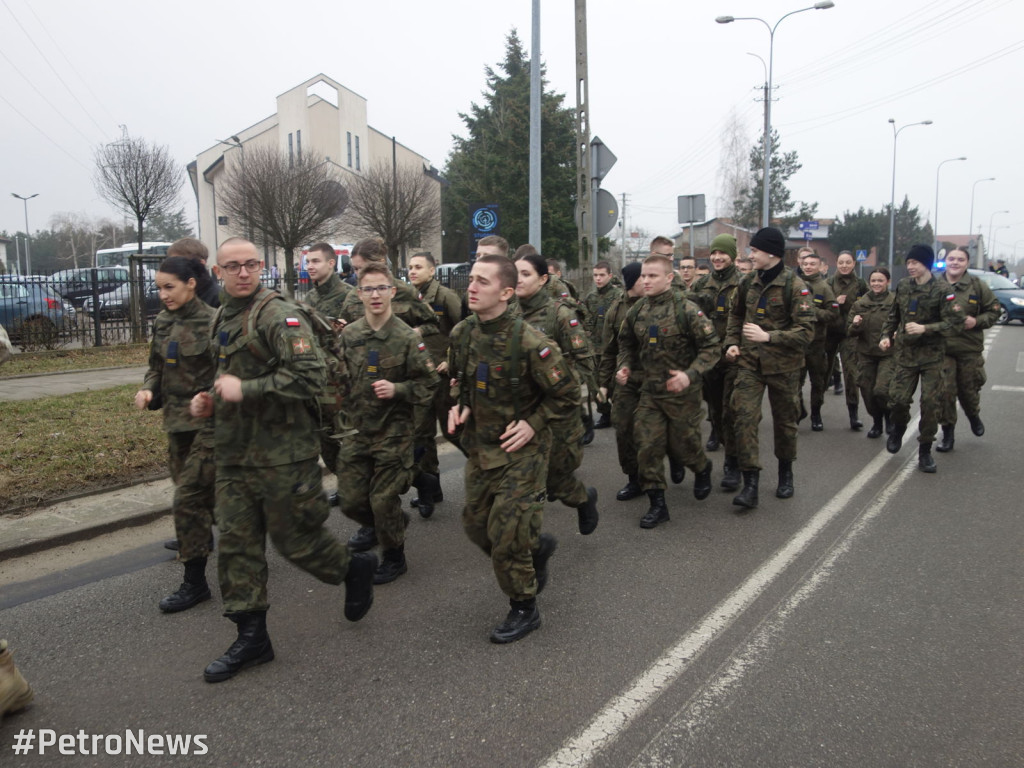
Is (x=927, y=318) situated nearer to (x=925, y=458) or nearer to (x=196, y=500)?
(x=925, y=458)

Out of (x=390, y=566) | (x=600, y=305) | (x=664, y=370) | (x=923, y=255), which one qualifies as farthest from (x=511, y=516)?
(x=600, y=305)

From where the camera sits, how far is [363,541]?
5.14m

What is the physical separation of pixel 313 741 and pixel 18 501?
3892 mm

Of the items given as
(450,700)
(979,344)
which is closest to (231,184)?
(979,344)

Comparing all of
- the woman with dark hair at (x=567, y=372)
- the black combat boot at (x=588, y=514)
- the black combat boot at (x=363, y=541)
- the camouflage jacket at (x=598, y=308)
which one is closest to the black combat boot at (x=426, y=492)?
the black combat boot at (x=363, y=541)

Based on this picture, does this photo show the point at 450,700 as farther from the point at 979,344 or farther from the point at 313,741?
the point at 979,344

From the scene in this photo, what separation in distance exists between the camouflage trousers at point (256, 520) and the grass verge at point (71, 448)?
3050 mm

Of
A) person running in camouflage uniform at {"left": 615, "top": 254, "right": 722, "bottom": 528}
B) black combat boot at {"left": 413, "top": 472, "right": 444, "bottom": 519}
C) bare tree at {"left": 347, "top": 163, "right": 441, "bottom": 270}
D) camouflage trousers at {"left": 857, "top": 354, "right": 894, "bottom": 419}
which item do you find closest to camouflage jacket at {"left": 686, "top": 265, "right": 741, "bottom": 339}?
camouflage trousers at {"left": 857, "top": 354, "right": 894, "bottom": 419}

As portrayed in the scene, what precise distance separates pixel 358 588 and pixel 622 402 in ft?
9.83

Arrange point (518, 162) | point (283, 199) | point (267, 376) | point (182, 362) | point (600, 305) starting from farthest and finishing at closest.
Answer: point (518, 162) < point (283, 199) < point (600, 305) < point (182, 362) < point (267, 376)

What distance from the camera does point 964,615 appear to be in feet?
13.1

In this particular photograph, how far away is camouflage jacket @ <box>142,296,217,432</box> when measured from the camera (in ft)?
14.2

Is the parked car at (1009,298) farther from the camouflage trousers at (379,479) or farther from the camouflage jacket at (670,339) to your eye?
the camouflage trousers at (379,479)

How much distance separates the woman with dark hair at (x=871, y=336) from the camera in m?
8.70
